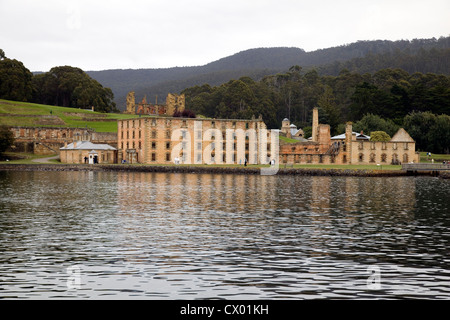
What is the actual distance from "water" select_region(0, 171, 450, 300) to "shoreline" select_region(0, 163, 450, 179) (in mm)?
47113

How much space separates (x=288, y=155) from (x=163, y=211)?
79674 mm

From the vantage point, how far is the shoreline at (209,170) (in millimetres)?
89812

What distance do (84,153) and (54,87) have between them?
225 ft

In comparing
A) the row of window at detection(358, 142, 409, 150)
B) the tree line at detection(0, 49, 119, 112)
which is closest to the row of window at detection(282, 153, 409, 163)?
the row of window at detection(358, 142, 409, 150)

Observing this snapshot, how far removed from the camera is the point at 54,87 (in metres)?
171

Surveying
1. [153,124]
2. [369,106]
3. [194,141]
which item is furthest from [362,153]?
[369,106]

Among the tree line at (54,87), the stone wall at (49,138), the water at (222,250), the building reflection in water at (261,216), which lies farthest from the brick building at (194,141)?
the water at (222,250)

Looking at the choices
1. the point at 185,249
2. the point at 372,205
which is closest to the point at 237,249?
the point at 185,249

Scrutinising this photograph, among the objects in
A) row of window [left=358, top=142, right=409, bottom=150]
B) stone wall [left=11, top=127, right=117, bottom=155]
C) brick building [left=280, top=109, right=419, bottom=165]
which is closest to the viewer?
brick building [left=280, top=109, right=419, bottom=165]

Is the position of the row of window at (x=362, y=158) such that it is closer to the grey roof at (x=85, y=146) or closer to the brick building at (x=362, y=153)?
the brick building at (x=362, y=153)

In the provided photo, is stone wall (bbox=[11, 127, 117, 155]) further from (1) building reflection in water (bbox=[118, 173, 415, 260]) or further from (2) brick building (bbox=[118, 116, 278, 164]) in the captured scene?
(1) building reflection in water (bbox=[118, 173, 415, 260])

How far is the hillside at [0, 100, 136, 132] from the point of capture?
417 ft

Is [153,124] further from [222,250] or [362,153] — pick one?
[222,250]
